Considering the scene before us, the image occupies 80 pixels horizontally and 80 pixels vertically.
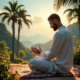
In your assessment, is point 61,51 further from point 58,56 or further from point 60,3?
point 60,3

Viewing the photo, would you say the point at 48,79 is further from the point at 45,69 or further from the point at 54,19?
the point at 54,19

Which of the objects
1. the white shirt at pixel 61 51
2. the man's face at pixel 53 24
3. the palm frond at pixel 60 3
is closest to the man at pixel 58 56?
the white shirt at pixel 61 51

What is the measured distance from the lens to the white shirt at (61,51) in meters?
2.86

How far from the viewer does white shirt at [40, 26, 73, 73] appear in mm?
2863

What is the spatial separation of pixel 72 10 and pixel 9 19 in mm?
9558

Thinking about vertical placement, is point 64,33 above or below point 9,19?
below

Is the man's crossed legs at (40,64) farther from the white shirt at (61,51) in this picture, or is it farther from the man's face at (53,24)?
the man's face at (53,24)

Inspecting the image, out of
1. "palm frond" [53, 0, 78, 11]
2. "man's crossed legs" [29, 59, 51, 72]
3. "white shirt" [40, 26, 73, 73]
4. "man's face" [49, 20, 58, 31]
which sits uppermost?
"palm frond" [53, 0, 78, 11]

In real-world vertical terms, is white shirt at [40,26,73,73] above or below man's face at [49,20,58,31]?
below

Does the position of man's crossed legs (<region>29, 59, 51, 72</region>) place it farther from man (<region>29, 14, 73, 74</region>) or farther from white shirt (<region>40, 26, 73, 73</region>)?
white shirt (<region>40, 26, 73, 73</region>)

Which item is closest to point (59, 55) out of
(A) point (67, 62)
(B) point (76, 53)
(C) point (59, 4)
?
(A) point (67, 62)

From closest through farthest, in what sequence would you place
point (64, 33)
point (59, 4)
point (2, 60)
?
point (2, 60)
point (64, 33)
point (59, 4)

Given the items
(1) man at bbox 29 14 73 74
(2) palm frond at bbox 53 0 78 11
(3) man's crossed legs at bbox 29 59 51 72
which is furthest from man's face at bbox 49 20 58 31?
(2) palm frond at bbox 53 0 78 11

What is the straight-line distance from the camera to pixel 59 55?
298cm
